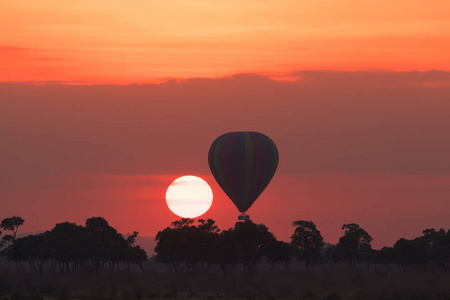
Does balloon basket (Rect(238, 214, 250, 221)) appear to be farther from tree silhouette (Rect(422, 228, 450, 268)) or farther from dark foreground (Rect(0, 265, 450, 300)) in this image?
tree silhouette (Rect(422, 228, 450, 268))

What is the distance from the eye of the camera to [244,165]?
391ft

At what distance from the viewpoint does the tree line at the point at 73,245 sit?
429 feet

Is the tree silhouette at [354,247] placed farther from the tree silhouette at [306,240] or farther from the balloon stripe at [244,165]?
the balloon stripe at [244,165]

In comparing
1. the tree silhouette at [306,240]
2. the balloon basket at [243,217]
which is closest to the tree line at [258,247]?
the tree silhouette at [306,240]

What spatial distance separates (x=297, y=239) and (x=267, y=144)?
165 ft

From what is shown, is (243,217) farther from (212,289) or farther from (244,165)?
(212,289)

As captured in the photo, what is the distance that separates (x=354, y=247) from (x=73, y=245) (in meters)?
71.7

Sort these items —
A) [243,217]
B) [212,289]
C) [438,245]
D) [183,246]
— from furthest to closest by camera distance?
[438,245]
[183,246]
[243,217]
[212,289]

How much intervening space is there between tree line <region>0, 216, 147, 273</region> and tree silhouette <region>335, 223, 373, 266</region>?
5110 cm

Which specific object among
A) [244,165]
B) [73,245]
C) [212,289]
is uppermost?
[244,165]

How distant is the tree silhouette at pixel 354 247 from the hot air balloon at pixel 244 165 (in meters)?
66.0

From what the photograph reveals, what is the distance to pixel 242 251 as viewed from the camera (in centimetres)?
14650

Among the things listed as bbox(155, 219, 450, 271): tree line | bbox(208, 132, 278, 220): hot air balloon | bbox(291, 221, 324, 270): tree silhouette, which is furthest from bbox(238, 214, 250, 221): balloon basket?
bbox(291, 221, 324, 270): tree silhouette

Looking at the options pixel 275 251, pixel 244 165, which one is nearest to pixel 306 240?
pixel 275 251
